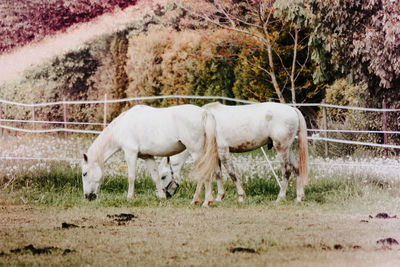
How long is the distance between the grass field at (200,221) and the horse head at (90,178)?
14cm

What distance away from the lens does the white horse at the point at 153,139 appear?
684cm

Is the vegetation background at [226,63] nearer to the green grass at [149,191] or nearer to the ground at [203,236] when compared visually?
the green grass at [149,191]

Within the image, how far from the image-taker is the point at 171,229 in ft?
17.1

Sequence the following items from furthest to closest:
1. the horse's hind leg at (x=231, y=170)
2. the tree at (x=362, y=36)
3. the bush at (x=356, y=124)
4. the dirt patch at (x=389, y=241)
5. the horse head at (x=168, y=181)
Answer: the bush at (x=356, y=124) → the tree at (x=362, y=36) → the horse head at (x=168, y=181) → the horse's hind leg at (x=231, y=170) → the dirt patch at (x=389, y=241)

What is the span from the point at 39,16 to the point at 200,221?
3.31 metres

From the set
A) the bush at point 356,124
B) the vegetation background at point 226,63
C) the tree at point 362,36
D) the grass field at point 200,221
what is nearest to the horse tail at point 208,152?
the grass field at point 200,221

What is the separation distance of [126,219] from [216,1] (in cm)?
609

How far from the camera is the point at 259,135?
23.9 feet

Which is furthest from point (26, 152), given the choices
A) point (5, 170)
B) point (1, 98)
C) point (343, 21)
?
point (343, 21)

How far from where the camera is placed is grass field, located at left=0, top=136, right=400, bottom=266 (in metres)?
4.19

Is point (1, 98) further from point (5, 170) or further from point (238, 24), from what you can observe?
point (238, 24)

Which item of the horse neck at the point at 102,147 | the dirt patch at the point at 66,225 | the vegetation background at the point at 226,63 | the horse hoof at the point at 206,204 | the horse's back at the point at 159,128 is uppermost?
the vegetation background at the point at 226,63

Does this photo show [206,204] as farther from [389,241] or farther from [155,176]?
[389,241]

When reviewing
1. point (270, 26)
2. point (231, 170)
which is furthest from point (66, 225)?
point (270, 26)
